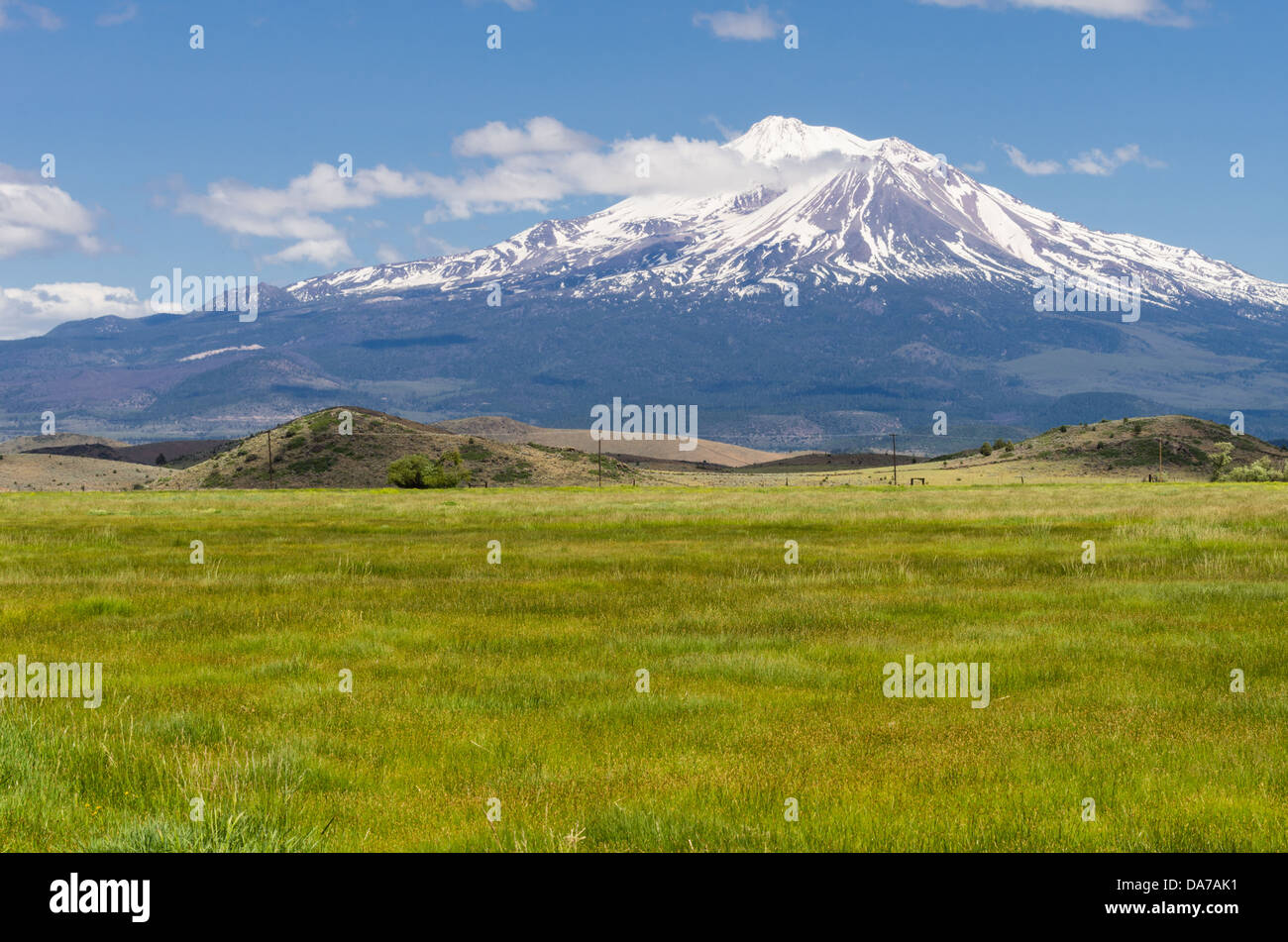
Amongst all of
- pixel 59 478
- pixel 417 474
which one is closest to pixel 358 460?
pixel 417 474

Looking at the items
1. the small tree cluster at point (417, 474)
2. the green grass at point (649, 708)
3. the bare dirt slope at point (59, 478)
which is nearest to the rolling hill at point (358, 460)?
the bare dirt slope at point (59, 478)

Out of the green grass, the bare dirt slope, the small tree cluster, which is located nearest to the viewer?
the green grass

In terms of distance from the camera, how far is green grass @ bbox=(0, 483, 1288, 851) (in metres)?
8.76

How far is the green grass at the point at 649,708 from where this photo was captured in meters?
8.76

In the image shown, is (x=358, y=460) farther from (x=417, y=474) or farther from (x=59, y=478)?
(x=59, y=478)

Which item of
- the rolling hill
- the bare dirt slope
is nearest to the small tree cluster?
the rolling hill

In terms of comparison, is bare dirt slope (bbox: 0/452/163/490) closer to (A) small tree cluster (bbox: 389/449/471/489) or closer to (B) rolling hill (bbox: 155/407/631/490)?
(B) rolling hill (bbox: 155/407/631/490)

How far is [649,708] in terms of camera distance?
41.8 ft

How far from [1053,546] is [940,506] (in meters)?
28.0

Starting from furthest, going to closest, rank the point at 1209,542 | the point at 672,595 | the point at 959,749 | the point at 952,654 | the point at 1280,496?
the point at 1280,496 → the point at 1209,542 → the point at 672,595 → the point at 952,654 → the point at 959,749
